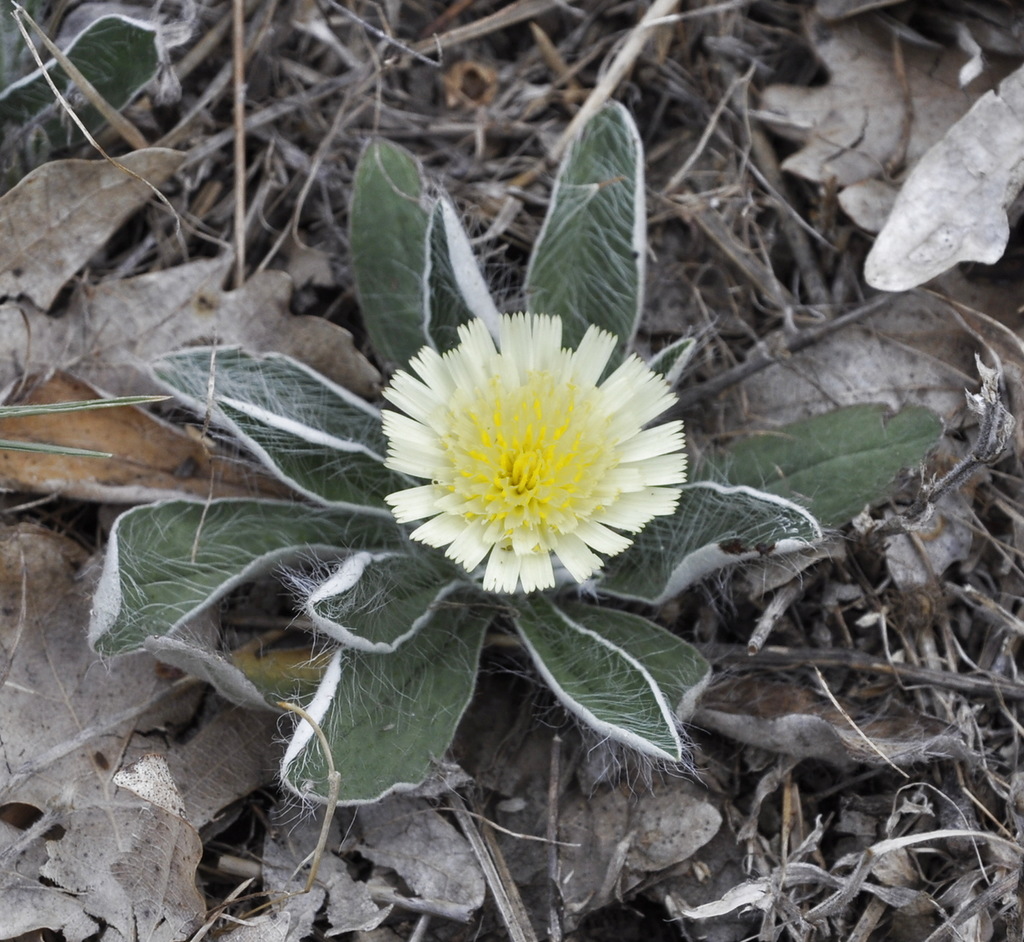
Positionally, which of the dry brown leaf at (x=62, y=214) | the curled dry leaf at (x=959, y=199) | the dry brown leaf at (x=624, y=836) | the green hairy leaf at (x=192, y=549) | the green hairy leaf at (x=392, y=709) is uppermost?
the dry brown leaf at (x=62, y=214)

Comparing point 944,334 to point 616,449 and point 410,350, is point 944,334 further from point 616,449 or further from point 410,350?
point 410,350

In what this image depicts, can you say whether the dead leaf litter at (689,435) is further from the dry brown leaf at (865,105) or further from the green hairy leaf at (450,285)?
the green hairy leaf at (450,285)

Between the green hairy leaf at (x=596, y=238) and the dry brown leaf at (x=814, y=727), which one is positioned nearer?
the dry brown leaf at (x=814, y=727)

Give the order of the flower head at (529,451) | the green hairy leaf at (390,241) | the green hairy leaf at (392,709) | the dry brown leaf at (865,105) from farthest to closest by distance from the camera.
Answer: the dry brown leaf at (865,105)
the green hairy leaf at (390,241)
the flower head at (529,451)
the green hairy leaf at (392,709)

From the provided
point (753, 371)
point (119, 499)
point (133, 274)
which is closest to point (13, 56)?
point (133, 274)

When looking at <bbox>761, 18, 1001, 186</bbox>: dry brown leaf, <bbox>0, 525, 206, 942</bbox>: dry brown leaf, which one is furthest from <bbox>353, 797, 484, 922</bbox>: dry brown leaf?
<bbox>761, 18, 1001, 186</bbox>: dry brown leaf

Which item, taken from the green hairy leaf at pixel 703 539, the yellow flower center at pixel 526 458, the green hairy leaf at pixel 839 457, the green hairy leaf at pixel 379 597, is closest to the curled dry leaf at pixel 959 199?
the green hairy leaf at pixel 839 457
